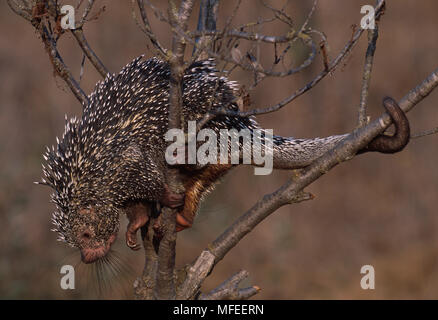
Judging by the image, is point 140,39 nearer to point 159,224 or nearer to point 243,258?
point 243,258

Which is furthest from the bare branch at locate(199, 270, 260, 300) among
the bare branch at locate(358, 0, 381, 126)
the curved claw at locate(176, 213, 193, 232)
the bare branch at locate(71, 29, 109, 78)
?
the bare branch at locate(71, 29, 109, 78)

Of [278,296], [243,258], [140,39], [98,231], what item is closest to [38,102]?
[140,39]

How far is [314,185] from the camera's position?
11.2m

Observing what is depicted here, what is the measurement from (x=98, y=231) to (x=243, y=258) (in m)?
6.10

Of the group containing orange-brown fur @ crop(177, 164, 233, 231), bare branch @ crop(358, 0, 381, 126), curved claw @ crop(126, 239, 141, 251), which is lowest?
curved claw @ crop(126, 239, 141, 251)

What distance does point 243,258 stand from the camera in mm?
10016

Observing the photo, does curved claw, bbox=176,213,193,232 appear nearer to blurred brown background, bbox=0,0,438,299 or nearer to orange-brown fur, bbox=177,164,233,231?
orange-brown fur, bbox=177,164,233,231

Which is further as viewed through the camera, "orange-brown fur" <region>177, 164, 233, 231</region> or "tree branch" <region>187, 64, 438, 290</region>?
"orange-brown fur" <region>177, 164, 233, 231</region>

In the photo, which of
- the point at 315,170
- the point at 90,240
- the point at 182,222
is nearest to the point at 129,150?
the point at 182,222

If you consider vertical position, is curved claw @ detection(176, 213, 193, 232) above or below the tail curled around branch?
below

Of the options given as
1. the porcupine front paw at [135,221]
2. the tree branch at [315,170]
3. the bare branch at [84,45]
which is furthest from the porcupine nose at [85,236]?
the bare branch at [84,45]

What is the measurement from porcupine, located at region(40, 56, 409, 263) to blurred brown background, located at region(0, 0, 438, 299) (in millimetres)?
4239

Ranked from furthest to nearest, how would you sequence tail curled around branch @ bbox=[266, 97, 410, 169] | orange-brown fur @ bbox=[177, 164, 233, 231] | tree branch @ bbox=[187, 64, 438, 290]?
1. orange-brown fur @ bbox=[177, 164, 233, 231]
2. tail curled around branch @ bbox=[266, 97, 410, 169]
3. tree branch @ bbox=[187, 64, 438, 290]

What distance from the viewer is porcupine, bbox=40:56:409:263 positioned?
3.97 metres
